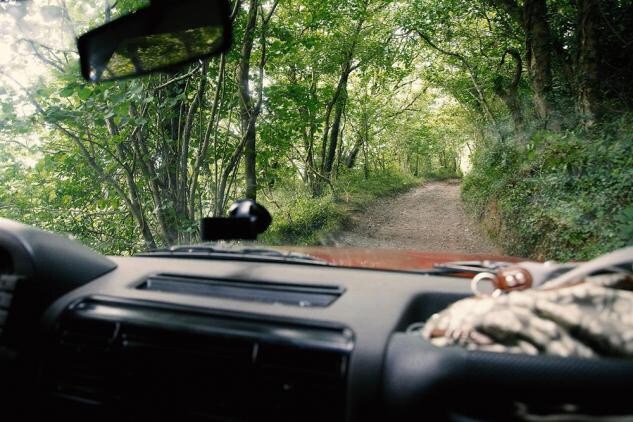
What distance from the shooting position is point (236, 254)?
260cm

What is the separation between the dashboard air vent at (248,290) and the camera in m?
1.93

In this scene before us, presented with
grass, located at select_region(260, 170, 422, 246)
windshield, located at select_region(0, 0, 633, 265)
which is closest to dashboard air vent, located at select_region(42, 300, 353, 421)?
windshield, located at select_region(0, 0, 633, 265)

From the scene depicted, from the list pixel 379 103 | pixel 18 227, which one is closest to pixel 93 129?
pixel 18 227

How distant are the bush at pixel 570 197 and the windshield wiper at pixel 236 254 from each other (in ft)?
19.1

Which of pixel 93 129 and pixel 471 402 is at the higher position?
pixel 93 129

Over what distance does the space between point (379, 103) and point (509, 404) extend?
2154 centimetres

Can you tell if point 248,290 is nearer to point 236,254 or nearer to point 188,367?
point 188,367

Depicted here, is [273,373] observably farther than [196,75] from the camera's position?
No

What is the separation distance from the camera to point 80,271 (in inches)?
92.9

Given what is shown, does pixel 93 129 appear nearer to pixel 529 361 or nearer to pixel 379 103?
pixel 529 361

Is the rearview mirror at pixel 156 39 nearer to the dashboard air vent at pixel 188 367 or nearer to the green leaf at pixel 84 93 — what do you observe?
the dashboard air vent at pixel 188 367

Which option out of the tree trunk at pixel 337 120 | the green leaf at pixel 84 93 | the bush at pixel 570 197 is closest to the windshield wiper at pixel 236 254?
the green leaf at pixel 84 93

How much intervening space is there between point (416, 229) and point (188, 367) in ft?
44.7

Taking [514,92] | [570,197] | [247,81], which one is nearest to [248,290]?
[247,81]
